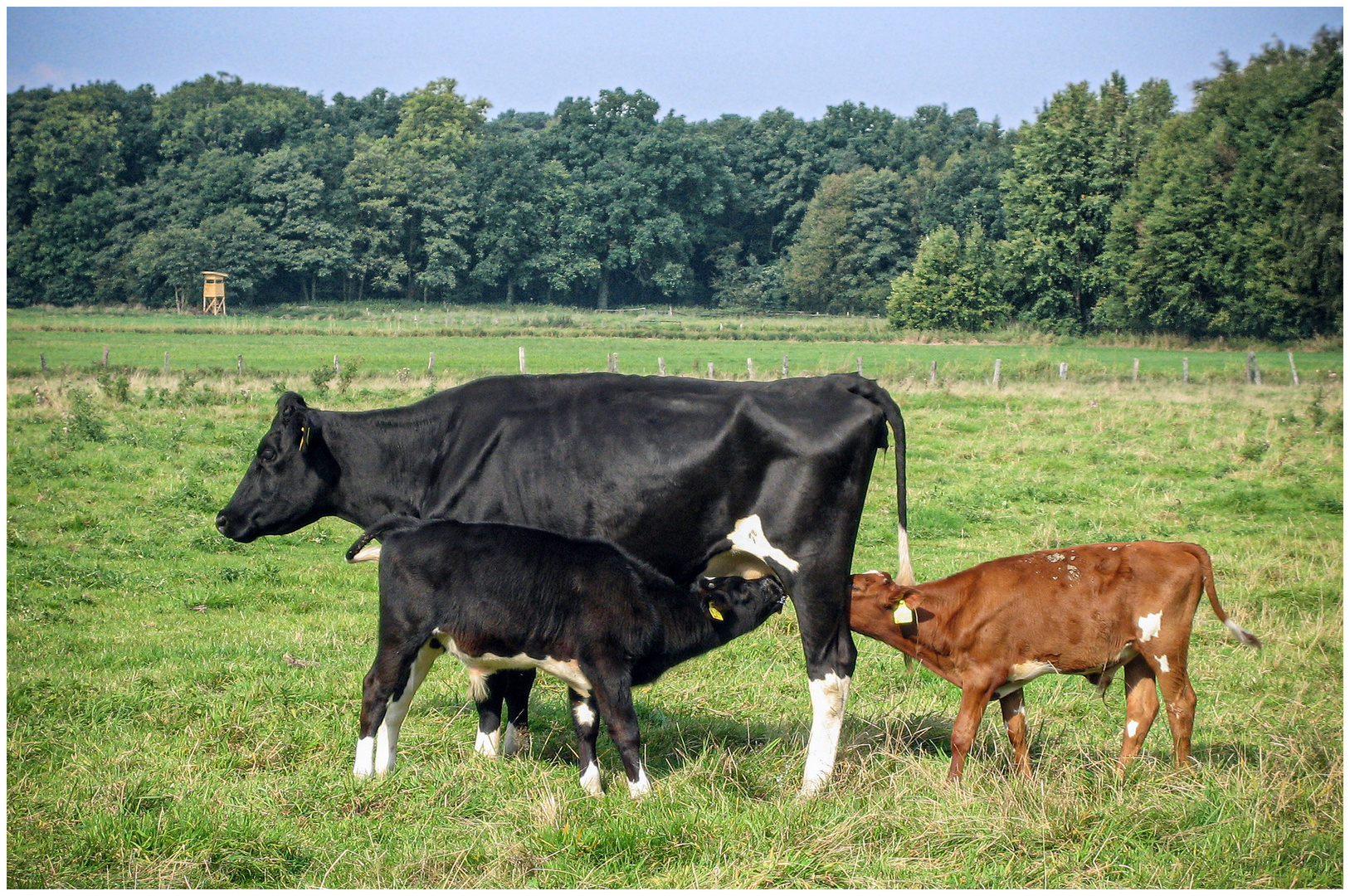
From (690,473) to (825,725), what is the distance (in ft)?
5.02

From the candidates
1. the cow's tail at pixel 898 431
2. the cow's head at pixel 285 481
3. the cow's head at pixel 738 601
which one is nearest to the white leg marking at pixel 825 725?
the cow's head at pixel 738 601

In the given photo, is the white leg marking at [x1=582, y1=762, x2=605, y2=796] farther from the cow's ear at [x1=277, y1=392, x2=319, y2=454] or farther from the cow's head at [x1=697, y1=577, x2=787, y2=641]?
the cow's ear at [x1=277, y1=392, x2=319, y2=454]

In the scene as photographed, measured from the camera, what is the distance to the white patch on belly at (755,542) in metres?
6.32

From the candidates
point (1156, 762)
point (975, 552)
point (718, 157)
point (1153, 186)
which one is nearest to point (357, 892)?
point (1156, 762)

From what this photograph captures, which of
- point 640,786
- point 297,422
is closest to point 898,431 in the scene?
point 640,786

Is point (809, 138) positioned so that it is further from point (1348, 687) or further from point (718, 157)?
point (1348, 687)

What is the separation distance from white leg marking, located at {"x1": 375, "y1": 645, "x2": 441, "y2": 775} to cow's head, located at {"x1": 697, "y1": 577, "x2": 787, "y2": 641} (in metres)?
1.52

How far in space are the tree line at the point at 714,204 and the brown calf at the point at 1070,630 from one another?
140ft

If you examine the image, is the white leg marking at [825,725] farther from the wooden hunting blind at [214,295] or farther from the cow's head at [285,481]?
the wooden hunting blind at [214,295]

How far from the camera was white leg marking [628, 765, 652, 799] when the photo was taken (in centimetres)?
558

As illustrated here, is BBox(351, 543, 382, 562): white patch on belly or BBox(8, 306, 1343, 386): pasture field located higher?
BBox(8, 306, 1343, 386): pasture field

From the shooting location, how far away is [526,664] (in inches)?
234

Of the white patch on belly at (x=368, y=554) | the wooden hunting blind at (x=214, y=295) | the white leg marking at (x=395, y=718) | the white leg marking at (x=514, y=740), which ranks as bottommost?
the white leg marking at (x=514, y=740)

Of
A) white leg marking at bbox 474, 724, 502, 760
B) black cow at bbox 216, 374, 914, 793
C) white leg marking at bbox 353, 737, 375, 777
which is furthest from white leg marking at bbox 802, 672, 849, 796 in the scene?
white leg marking at bbox 353, 737, 375, 777
